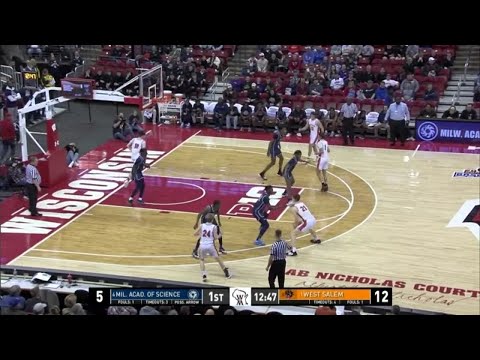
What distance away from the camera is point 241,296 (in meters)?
13.4

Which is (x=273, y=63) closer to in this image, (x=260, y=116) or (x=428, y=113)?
(x=260, y=116)

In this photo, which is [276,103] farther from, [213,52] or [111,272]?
[111,272]

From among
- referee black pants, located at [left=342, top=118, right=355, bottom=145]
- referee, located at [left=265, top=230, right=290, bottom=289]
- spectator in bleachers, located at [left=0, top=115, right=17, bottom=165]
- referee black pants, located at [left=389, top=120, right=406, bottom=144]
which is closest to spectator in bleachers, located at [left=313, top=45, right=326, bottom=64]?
referee black pants, located at [left=342, top=118, right=355, bottom=145]

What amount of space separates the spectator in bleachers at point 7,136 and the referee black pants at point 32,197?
3.10 metres

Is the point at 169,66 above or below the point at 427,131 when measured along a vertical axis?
above

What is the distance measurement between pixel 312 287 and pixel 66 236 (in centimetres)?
515

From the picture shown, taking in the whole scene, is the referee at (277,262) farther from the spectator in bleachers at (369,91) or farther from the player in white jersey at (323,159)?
the spectator in bleachers at (369,91)

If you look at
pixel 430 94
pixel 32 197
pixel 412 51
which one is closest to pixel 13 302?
pixel 32 197

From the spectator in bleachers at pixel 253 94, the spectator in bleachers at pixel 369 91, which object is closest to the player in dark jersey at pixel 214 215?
the spectator in bleachers at pixel 253 94

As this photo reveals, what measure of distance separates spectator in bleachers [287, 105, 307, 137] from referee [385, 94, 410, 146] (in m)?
2.37

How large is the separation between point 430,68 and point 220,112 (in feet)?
20.3

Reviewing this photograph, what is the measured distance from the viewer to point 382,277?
1481 cm
